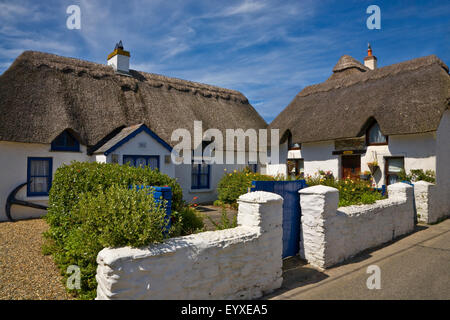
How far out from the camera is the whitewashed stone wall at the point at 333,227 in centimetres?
600

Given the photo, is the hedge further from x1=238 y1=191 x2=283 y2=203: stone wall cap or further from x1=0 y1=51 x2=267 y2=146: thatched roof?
x1=0 y1=51 x2=267 y2=146: thatched roof

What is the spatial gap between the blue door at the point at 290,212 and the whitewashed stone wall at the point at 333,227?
159mm

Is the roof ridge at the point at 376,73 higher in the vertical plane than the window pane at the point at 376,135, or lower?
higher

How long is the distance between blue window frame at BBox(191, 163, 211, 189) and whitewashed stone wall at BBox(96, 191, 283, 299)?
31.6 feet

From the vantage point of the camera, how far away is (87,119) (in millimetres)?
12367

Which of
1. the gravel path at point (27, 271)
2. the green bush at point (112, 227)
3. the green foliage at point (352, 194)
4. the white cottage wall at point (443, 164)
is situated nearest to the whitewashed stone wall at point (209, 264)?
the green bush at point (112, 227)

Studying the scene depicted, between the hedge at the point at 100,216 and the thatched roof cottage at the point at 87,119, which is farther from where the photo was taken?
the thatched roof cottage at the point at 87,119

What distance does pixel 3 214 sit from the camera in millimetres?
10109

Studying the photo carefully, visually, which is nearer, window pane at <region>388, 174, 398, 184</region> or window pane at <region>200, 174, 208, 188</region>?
window pane at <region>388, 174, 398, 184</region>

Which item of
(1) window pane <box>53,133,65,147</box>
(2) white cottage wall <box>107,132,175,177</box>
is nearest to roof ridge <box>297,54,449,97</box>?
(2) white cottage wall <box>107,132,175,177</box>

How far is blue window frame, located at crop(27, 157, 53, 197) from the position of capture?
1073cm

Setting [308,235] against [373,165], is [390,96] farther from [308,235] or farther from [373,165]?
[308,235]

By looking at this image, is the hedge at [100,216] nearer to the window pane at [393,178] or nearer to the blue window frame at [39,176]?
the blue window frame at [39,176]
